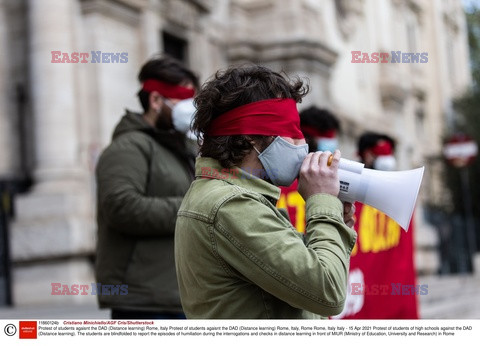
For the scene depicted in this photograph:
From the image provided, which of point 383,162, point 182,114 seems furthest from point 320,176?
point 383,162

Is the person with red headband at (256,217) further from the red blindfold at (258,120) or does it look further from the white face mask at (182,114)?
the white face mask at (182,114)

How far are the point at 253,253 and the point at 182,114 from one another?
182 centimetres

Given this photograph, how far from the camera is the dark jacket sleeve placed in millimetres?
3562

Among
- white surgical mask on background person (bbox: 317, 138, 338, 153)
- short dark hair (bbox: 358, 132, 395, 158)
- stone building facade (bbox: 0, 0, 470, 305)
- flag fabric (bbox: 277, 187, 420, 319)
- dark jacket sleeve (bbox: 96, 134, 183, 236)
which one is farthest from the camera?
stone building facade (bbox: 0, 0, 470, 305)

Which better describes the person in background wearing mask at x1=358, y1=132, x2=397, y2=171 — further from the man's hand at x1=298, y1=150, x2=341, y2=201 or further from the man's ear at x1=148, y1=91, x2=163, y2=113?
the man's hand at x1=298, y1=150, x2=341, y2=201

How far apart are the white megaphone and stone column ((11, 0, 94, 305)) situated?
24.3 ft

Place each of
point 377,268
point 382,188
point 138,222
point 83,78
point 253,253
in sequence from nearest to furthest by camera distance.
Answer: point 253,253, point 382,188, point 138,222, point 377,268, point 83,78

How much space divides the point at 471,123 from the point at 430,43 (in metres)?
4.90

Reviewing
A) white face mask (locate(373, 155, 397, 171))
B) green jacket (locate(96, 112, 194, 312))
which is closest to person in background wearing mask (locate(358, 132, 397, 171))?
white face mask (locate(373, 155, 397, 171))

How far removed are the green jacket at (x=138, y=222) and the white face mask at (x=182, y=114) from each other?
0.51 feet

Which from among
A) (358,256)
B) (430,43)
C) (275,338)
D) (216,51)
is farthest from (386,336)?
(430,43)

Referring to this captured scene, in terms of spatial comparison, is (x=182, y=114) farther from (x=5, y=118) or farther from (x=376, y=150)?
(x=5, y=118)

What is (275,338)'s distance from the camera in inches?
93.6

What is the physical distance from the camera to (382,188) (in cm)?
246
